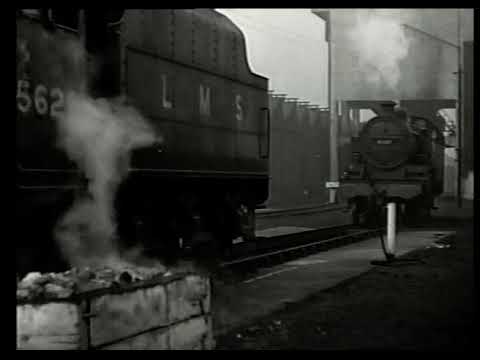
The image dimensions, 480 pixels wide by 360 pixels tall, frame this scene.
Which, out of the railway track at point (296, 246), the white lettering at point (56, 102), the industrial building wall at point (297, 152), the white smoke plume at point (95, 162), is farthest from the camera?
the industrial building wall at point (297, 152)

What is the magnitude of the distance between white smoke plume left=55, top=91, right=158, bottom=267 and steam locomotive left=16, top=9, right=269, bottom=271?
0.40 feet

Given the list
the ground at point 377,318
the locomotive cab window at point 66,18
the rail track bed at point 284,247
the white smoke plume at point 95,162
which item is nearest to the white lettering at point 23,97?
the white smoke plume at point 95,162

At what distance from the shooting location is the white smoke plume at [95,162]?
6430mm

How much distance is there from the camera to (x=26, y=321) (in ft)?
14.5

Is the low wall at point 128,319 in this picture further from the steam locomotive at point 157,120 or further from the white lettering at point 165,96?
the white lettering at point 165,96

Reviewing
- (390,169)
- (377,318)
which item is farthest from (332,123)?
(377,318)

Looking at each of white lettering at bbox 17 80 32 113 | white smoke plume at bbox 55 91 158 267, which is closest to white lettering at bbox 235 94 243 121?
white smoke plume at bbox 55 91 158 267

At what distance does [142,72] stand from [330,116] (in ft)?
40.0

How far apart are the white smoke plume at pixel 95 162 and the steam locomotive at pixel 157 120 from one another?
4.8 inches

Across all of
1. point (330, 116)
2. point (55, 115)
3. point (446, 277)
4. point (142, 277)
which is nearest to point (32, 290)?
point (142, 277)

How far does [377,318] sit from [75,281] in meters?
3.38

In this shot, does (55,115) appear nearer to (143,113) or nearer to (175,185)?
(143,113)

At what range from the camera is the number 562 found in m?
5.80

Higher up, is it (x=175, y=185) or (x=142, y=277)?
(x=175, y=185)
